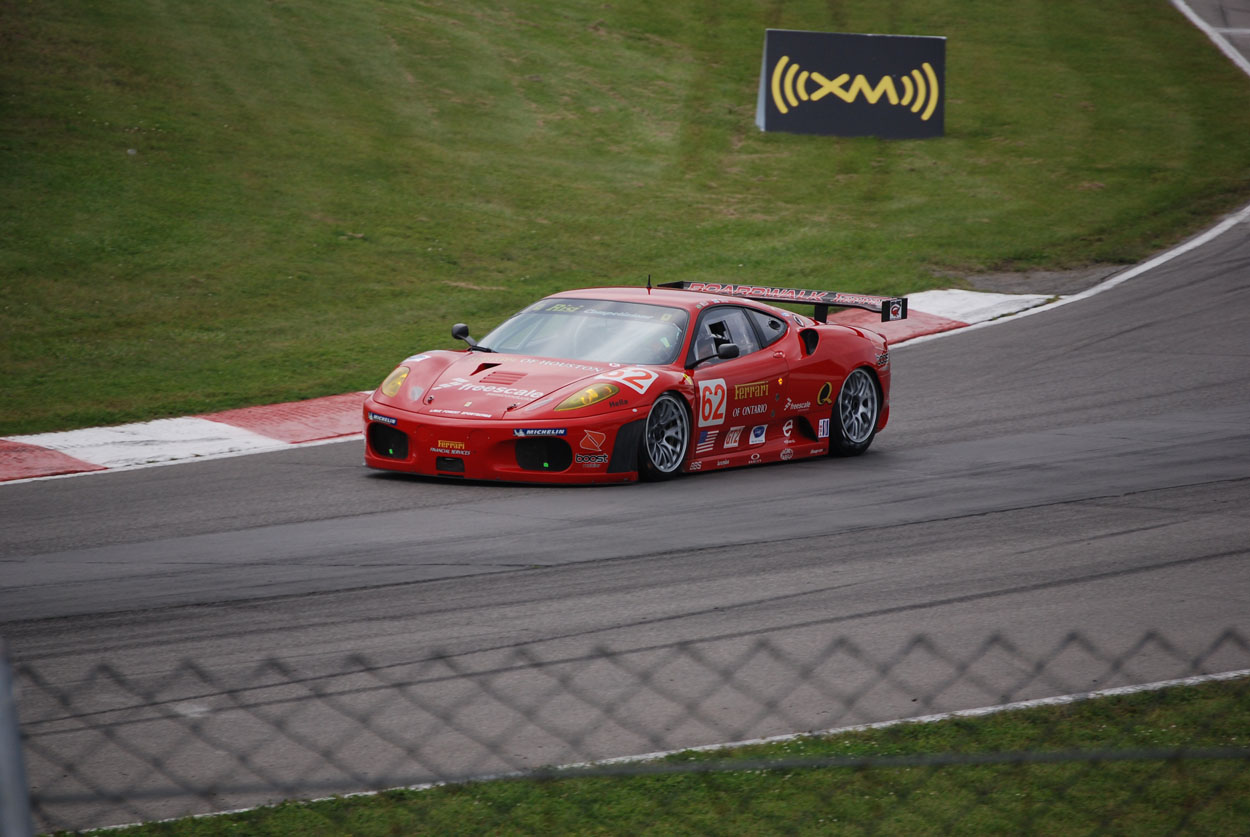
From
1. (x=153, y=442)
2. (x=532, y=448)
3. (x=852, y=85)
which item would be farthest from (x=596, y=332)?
(x=852, y=85)

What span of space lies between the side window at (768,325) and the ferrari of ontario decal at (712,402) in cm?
89

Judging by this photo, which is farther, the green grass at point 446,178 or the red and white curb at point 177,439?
the green grass at point 446,178

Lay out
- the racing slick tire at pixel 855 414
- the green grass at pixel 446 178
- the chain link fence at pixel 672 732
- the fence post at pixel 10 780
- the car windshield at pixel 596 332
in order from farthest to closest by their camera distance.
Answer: the green grass at pixel 446 178 < the racing slick tire at pixel 855 414 < the car windshield at pixel 596 332 < the chain link fence at pixel 672 732 < the fence post at pixel 10 780

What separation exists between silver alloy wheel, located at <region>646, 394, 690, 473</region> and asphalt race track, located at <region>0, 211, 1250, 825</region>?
20 centimetres

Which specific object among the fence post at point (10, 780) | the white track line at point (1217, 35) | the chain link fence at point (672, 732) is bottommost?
the chain link fence at point (672, 732)

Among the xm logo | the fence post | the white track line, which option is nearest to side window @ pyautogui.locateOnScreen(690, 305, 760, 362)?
the fence post

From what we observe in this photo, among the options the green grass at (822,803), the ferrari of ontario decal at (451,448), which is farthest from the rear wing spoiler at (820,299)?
the green grass at (822,803)

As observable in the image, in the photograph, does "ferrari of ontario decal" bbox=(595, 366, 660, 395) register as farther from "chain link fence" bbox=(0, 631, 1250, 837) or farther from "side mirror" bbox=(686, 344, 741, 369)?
"chain link fence" bbox=(0, 631, 1250, 837)

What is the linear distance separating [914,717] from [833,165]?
68.2 feet

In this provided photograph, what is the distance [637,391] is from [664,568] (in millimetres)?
2614

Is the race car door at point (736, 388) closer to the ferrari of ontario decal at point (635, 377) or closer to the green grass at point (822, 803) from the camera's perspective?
the ferrari of ontario decal at point (635, 377)

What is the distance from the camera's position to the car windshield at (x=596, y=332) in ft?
34.2

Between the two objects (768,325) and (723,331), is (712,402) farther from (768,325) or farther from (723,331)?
(768,325)

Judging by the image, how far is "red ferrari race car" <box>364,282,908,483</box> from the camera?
9.61 meters
